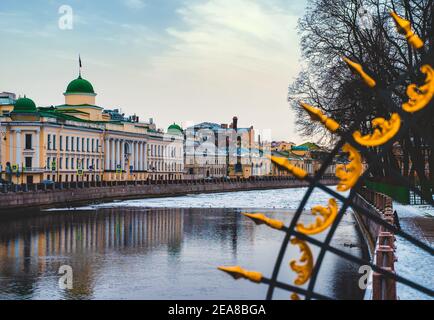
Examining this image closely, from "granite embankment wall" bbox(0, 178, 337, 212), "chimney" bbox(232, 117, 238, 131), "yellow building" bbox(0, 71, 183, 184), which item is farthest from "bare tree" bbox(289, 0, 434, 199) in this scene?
"chimney" bbox(232, 117, 238, 131)

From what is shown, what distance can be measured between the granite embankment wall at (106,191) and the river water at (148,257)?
17.1 feet

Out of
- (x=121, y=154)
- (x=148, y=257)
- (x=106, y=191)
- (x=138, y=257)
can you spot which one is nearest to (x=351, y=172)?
(x=138, y=257)

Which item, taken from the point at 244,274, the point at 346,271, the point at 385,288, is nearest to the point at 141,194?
the point at 346,271

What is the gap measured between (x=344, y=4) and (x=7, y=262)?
22.7 m

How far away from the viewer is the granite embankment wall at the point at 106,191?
55312 millimetres

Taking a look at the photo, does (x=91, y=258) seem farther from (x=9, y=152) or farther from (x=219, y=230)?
(x=9, y=152)

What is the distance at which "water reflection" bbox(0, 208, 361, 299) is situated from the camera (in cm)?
2112

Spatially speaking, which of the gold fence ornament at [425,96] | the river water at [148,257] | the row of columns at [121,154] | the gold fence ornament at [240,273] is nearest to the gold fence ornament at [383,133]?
the gold fence ornament at [425,96]

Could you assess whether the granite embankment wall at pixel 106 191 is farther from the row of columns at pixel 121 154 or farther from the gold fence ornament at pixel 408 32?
the gold fence ornament at pixel 408 32

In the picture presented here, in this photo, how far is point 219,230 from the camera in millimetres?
40500

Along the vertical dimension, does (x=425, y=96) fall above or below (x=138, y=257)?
above

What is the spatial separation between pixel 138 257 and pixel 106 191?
4831 centimetres

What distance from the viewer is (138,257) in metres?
29.2

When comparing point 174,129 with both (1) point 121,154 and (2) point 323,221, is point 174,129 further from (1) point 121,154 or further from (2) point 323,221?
(2) point 323,221
